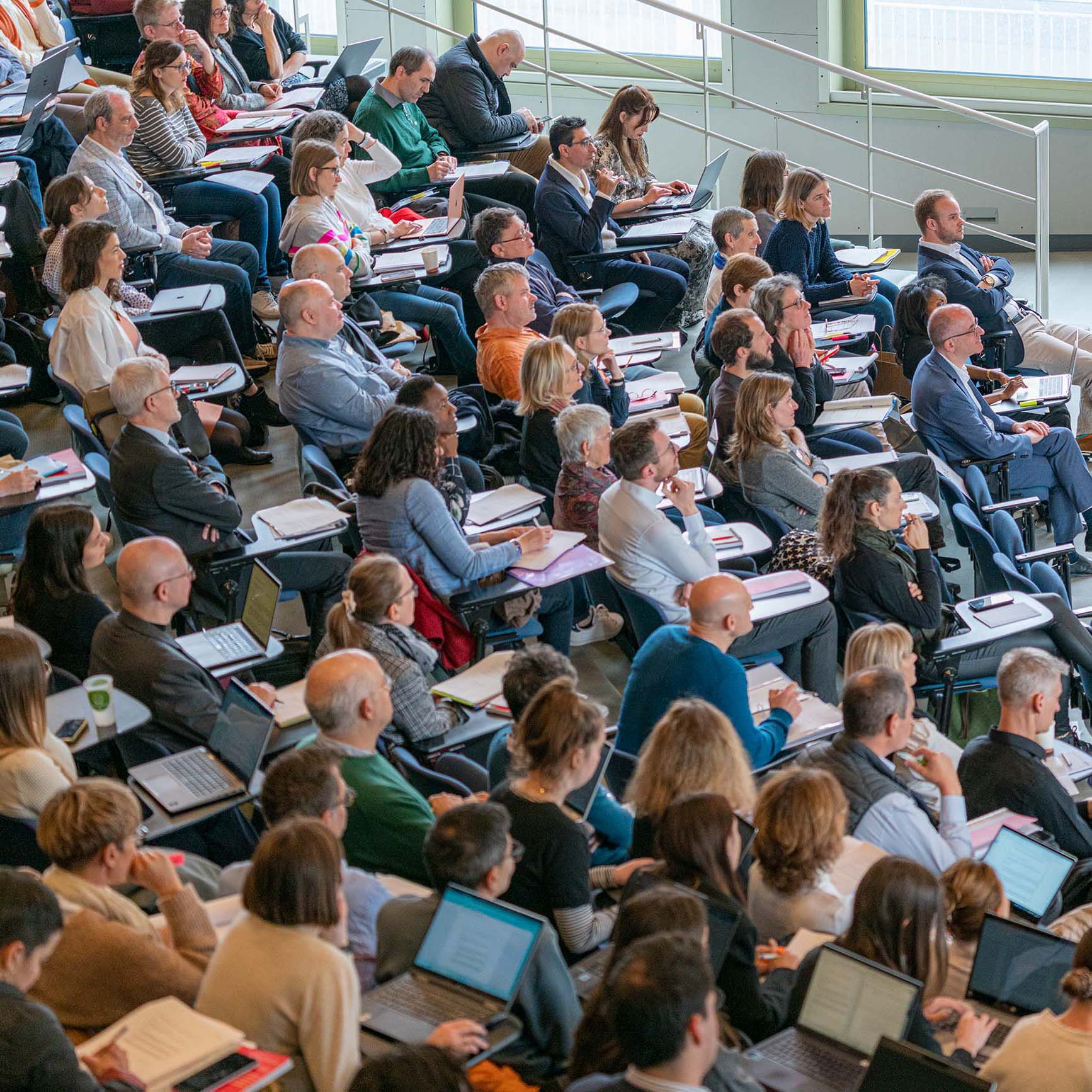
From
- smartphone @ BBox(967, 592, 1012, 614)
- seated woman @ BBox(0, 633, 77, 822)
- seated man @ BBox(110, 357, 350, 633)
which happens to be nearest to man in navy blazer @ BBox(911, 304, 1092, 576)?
smartphone @ BBox(967, 592, 1012, 614)

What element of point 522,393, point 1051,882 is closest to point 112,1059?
point 1051,882

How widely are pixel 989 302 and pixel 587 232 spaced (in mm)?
Answer: 1952

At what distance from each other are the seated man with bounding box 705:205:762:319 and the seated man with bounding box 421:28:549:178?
5.93 ft

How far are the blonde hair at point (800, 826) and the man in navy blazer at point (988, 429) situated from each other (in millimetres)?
3345

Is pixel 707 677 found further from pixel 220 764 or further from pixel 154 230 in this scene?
pixel 154 230

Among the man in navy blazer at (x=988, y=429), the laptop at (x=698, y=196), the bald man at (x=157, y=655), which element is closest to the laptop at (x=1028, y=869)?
the bald man at (x=157, y=655)

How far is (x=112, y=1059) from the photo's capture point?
237 cm

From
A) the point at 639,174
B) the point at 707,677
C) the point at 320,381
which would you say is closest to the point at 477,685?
the point at 707,677

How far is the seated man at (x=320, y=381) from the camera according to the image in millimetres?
5332

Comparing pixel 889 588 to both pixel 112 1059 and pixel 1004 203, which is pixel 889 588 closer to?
pixel 112 1059

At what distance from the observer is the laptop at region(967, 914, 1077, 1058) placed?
2781 millimetres

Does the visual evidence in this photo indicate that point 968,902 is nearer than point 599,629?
Yes

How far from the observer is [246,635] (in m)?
4.10

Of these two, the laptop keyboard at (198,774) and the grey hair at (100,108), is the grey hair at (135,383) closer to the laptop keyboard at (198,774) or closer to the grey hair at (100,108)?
the laptop keyboard at (198,774)
